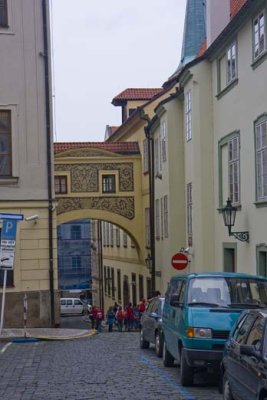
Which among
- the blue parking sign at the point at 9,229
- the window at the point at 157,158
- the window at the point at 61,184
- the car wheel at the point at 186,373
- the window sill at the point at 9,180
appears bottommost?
the car wheel at the point at 186,373

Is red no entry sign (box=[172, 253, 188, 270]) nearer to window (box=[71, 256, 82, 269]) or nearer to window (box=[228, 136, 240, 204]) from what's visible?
window (box=[228, 136, 240, 204])

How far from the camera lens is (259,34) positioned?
21.2 meters

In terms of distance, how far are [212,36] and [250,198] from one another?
7942mm

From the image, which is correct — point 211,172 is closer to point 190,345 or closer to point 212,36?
point 212,36

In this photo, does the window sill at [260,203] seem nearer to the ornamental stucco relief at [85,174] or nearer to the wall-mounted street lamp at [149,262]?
the wall-mounted street lamp at [149,262]

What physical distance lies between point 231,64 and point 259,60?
11.8 ft

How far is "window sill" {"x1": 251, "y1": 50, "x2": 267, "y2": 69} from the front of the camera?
20.5 meters

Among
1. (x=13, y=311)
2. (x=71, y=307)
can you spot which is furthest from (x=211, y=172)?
(x=71, y=307)

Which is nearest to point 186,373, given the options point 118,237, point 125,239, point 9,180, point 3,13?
point 9,180

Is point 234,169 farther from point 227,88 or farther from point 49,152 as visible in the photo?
point 49,152

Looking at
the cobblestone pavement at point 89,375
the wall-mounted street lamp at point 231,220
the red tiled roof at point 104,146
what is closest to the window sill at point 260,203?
the wall-mounted street lamp at point 231,220

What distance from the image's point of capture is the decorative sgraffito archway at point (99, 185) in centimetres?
4153

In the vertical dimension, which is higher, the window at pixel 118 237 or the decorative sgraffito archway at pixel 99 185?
the decorative sgraffito archway at pixel 99 185

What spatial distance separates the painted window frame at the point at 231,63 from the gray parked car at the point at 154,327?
7.27 m
